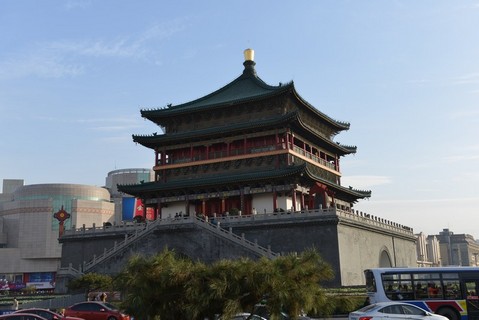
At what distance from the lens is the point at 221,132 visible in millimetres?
48312

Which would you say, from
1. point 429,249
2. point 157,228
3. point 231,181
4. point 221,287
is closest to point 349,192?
point 231,181

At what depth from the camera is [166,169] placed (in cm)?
5094

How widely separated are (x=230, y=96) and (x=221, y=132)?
5.53 metres

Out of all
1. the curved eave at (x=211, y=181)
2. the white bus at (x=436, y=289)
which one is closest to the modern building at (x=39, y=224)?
the curved eave at (x=211, y=181)

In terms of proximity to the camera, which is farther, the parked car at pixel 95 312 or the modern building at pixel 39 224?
the modern building at pixel 39 224

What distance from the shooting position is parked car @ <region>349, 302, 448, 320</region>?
16812 millimetres

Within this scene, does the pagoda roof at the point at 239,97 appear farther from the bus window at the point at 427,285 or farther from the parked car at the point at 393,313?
the parked car at the point at 393,313

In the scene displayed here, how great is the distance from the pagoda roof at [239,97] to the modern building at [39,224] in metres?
39.1

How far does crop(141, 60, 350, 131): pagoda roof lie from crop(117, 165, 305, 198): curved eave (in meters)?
6.98

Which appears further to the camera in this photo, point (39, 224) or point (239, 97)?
point (39, 224)

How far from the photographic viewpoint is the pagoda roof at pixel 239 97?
156 feet

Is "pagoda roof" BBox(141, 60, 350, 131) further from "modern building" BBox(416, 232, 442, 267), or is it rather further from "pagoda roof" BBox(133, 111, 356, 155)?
"modern building" BBox(416, 232, 442, 267)

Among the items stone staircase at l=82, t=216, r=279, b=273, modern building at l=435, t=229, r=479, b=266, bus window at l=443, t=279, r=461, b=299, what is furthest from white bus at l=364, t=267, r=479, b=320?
modern building at l=435, t=229, r=479, b=266

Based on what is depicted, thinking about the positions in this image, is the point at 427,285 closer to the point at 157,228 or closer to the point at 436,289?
the point at 436,289
